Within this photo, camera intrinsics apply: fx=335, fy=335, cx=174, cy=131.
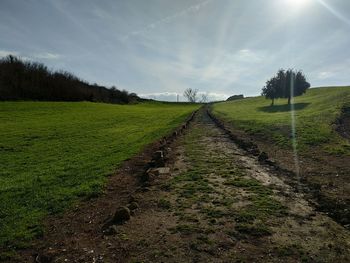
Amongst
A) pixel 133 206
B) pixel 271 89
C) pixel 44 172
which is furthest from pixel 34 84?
pixel 133 206

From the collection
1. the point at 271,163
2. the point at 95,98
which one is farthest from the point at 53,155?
the point at 95,98

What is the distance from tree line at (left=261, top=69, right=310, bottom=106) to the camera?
227 ft

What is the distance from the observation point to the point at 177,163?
15.2m

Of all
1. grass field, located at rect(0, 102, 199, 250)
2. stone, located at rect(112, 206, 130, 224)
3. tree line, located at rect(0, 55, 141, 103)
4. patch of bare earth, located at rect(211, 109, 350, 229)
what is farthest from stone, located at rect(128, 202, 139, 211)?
tree line, located at rect(0, 55, 141, 103)

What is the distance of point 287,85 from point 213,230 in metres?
67.1

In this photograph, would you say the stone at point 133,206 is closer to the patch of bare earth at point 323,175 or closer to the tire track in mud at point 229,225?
the tire track in mud at point 229,225

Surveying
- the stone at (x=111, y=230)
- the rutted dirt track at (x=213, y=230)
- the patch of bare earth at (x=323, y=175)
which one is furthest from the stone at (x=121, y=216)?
the patch of bare earth at (x=323, y=175)

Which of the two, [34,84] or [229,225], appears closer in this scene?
[229,225]

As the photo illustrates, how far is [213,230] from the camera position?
7637 mm

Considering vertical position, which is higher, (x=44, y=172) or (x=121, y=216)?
(x=121, y=216)

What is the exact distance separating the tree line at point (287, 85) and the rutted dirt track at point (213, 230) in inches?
2432

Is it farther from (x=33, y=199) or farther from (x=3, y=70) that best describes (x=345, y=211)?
(x=3, y=70)

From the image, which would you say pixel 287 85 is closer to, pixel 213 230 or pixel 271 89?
pixel 271 89

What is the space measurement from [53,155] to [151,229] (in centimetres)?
1354
